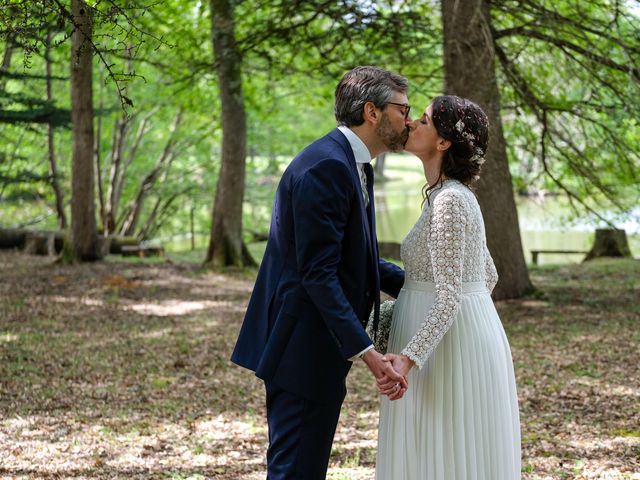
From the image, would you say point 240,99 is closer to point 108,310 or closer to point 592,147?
point 108,310

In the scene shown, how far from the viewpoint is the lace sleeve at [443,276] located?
3.05 metres

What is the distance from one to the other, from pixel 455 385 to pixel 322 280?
73 centimetres

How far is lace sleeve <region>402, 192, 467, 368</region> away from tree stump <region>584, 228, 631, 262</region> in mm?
14607

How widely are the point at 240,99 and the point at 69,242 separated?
4.32 metres

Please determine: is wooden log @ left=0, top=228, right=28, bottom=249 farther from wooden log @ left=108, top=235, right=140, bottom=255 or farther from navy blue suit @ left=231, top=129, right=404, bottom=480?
navy blue suit @ left=231, top=129, right=404, bottom=480

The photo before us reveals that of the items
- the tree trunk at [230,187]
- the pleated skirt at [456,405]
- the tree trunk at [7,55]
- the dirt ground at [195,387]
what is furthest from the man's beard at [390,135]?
the tree trunk at [230,187]

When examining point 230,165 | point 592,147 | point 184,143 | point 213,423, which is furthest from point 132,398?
point 184,143

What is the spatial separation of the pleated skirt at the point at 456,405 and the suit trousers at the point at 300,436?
0.33 metres

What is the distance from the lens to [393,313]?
342cm

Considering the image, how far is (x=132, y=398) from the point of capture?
6.57 meters

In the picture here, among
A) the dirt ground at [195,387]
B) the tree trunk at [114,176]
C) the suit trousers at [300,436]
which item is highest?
the tree trunk at [114,176]

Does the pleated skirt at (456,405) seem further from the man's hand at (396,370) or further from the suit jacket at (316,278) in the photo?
the suit jacket at (316,278)

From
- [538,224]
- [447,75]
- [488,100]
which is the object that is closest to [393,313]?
[488,100]

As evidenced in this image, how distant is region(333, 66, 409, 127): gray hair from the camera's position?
314cm
